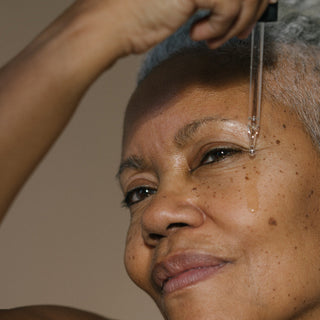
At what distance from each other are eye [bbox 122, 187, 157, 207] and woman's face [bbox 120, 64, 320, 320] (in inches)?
3.5

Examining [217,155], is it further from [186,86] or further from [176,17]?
[176,17]

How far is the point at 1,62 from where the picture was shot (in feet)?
7.16

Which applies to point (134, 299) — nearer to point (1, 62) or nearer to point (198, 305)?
point (1, 62)

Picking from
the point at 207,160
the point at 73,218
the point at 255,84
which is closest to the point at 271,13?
the point at 255,84

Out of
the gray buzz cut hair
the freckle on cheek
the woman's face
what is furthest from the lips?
the gray buzz cut hair

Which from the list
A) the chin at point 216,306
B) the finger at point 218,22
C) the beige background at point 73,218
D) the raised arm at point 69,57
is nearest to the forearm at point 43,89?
the raised arm at point 69,57

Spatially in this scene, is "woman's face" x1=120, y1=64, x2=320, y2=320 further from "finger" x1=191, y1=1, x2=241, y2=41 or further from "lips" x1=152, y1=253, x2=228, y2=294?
"finger" x1=191, y1=1, x2=241, y2=41

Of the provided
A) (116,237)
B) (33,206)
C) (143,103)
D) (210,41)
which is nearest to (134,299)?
(116,237)

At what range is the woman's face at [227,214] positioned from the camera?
3.63 feet

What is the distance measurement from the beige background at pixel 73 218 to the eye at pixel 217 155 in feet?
3.64

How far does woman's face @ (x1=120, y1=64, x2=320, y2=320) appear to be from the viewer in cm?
111

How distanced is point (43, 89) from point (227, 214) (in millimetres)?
401

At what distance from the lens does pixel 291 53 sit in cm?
130

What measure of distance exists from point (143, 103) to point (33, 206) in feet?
3.20
